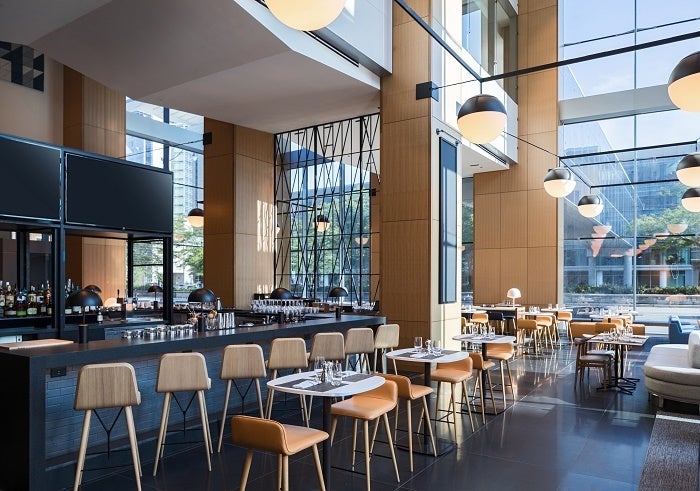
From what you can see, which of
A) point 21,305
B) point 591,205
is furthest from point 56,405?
point 591,205

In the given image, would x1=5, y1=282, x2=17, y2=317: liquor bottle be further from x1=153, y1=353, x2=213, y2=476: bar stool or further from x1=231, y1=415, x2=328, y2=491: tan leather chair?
x1=231, y1=415, x2=328, y2=491: tan leather chair

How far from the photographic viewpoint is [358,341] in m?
6.38

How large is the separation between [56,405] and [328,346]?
2.68m

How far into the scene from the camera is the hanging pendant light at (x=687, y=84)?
368cm

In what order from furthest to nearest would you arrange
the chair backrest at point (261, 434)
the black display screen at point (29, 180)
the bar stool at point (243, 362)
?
the black display screen at point (29, 180) → the bar stool at point (243, 362) → the chair backrest at point (261, 434)

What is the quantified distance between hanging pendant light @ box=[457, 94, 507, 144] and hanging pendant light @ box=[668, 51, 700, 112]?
5.07 feet

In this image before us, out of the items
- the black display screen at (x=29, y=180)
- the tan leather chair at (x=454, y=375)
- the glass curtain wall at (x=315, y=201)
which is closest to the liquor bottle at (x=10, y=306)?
the black display screen at (x=29, y=180)

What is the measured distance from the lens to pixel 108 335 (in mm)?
6711

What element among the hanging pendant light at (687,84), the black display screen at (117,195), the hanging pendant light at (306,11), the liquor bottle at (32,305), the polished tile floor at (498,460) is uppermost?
the hanging pendant light at (306,11)

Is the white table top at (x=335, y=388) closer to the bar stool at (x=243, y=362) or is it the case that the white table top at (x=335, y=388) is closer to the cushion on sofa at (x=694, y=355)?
the bar stool at (x=243, y=362)

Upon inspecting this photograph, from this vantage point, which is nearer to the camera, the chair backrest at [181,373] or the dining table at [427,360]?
the chair backrest at [181,373]

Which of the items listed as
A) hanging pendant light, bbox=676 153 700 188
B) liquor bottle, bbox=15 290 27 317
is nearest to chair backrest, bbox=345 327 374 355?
liquor bottle, bbox=15 290 27 317

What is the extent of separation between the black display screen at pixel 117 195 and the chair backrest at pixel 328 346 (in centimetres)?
295

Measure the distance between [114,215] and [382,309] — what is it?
441 cm
